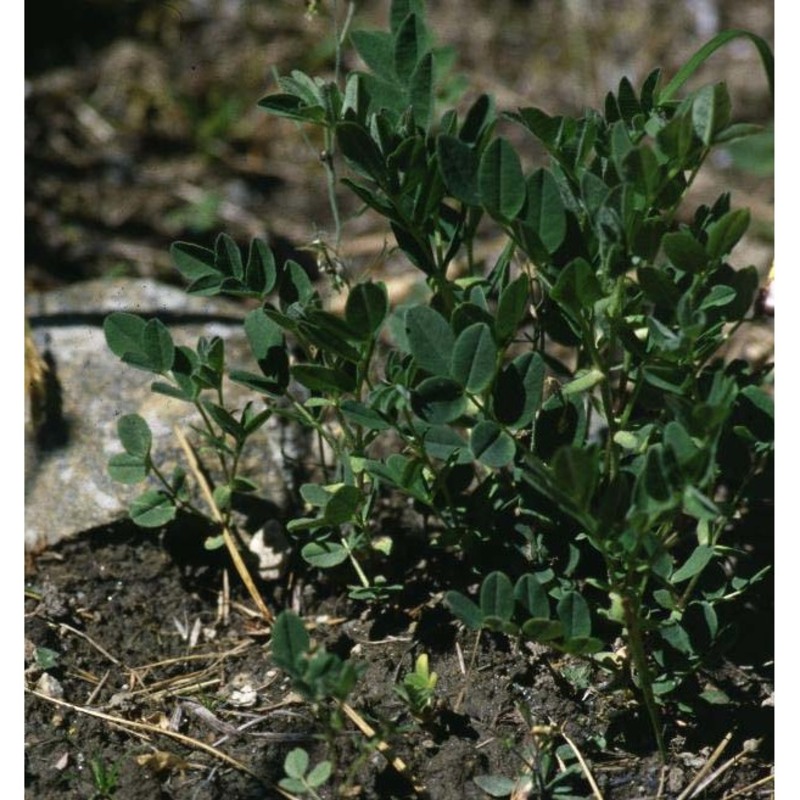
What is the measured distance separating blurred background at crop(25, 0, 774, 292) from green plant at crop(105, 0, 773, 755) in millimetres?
1319

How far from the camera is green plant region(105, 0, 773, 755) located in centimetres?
147

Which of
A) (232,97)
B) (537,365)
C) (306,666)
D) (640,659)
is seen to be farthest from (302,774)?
(232,97)

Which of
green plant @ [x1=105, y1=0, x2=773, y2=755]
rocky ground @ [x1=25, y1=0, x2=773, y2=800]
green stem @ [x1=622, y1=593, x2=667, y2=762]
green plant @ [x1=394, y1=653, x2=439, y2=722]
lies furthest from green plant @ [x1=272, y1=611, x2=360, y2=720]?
green stem @ [x1=622, y1=593, x2=667, y2=762]

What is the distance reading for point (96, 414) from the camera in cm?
227

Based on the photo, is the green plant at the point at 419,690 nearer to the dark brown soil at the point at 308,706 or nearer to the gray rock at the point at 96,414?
the dark brown soil at the point at 308,706

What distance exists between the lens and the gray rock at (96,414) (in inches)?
83.8

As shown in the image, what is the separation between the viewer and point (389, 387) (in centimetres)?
161

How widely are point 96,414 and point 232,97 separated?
1.65 m

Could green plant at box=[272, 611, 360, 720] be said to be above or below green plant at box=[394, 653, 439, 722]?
above

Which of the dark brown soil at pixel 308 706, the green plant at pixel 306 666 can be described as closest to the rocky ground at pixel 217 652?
the dark brown soil at pixel 308 706

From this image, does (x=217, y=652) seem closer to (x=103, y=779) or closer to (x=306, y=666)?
(x=103, y=779)

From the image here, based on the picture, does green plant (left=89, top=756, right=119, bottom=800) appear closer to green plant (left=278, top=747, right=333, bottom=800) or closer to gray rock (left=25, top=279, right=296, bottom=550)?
green plant (left=278, top=747, right=333, bottom=800)

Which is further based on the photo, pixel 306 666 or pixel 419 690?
pixel 419 690

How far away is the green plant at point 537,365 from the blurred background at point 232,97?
132 cm
